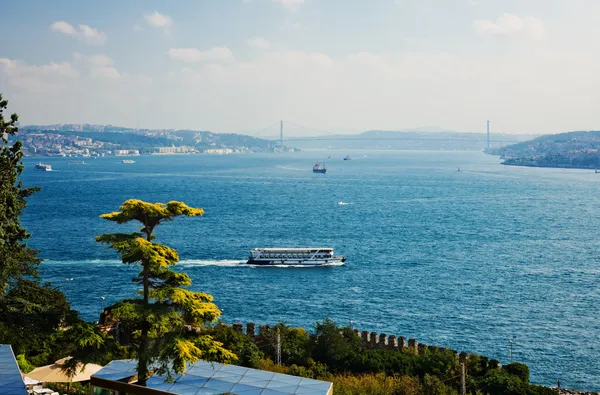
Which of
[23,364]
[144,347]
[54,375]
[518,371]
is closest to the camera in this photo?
[144,347]

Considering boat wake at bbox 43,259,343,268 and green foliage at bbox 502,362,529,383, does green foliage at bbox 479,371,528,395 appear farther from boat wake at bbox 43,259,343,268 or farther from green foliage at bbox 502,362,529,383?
boat wake at bbox 43,259,343,268

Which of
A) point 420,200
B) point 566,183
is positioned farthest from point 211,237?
point 566,183

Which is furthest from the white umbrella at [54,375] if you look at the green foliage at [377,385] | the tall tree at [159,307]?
the green foliage at [377,385]

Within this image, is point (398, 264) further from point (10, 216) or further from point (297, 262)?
point (10, 216)

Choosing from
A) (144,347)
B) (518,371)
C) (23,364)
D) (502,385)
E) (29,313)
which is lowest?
(518,371)

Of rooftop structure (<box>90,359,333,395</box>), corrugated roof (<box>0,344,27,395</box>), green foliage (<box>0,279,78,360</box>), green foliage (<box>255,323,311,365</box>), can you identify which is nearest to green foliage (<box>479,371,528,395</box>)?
green foliage (<box>255,323,311,365</box>)

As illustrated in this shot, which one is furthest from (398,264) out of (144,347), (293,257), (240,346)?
(144,347)

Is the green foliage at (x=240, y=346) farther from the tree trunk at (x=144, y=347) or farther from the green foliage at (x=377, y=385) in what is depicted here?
the tree trunk at (x=144, y=347)
